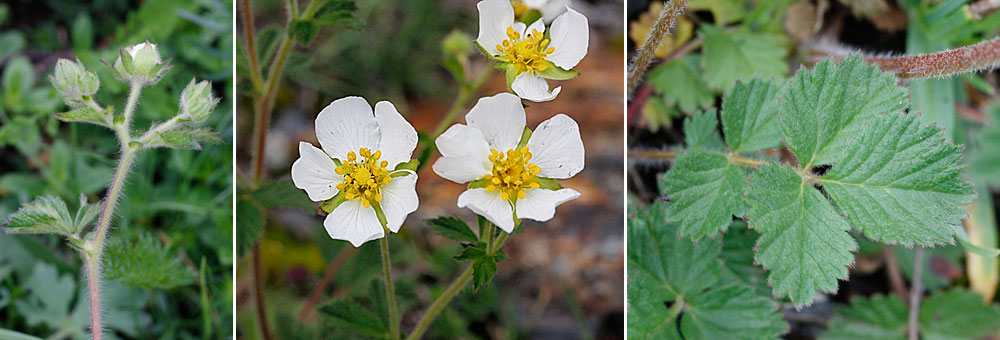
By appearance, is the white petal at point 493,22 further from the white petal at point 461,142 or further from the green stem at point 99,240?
the green stem at point 99,240

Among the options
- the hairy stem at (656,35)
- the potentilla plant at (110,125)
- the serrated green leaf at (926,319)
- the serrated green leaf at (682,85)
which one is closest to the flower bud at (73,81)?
the potentilla plant at (110,125)

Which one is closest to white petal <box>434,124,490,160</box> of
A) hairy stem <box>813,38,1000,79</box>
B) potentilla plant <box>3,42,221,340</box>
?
potentilla plant <box>3,42,221,340</box>

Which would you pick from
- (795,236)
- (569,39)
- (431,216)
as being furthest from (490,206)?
(431,216)

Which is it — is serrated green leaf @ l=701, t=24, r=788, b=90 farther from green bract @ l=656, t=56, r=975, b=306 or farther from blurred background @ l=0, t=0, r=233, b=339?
blurred background @ l=0, t=0, r=233, b=339

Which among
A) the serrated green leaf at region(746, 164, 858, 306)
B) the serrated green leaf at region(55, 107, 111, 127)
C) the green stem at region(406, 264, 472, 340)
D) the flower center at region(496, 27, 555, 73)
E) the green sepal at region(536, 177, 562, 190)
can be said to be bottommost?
the green stem at region(406, 264, 472, 340)

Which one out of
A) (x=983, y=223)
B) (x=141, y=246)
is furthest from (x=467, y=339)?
(x=983, y=223)
